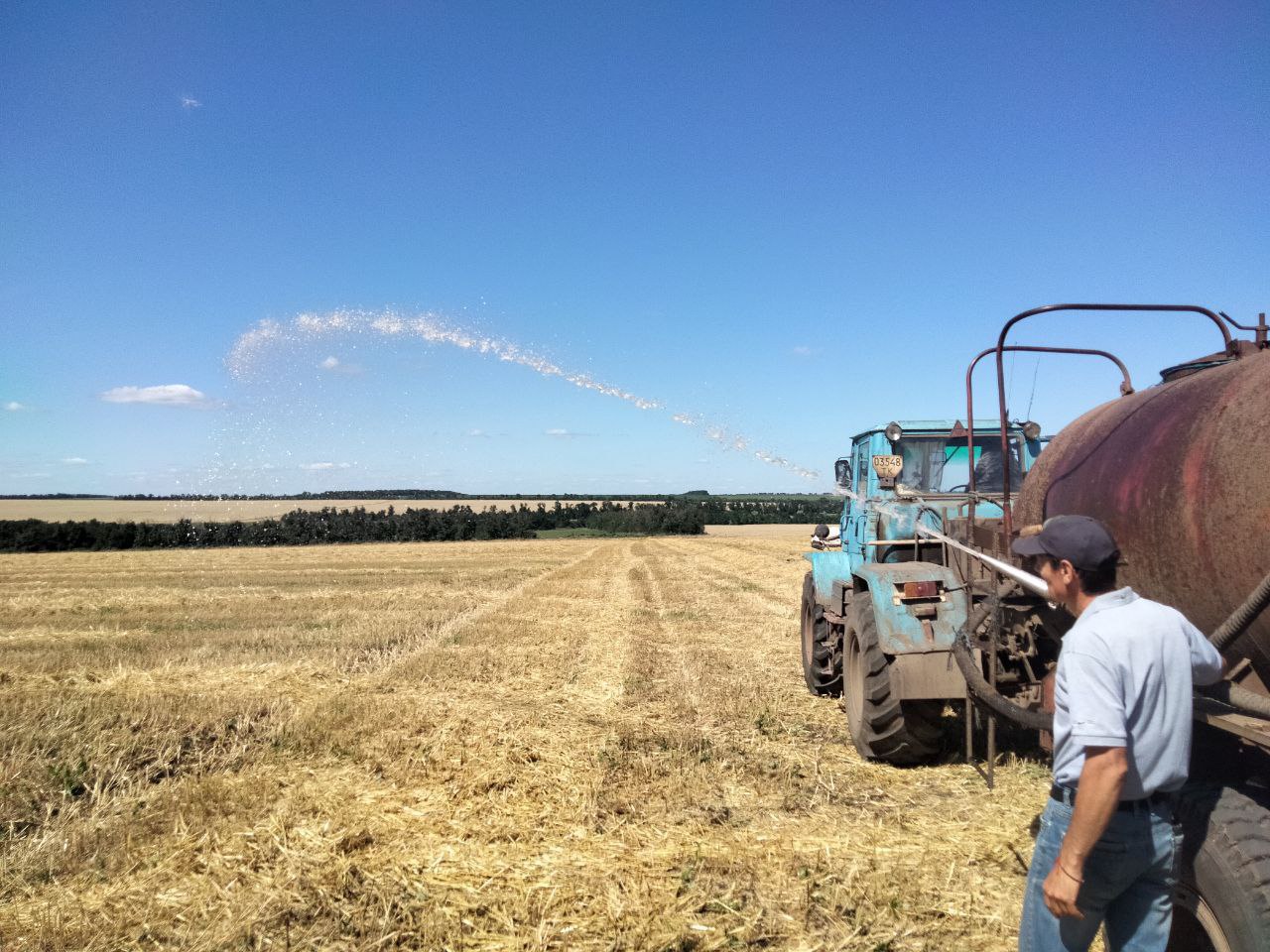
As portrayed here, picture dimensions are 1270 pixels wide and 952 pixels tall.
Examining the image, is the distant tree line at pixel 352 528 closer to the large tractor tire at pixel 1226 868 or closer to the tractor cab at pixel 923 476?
the tractor cab at pixel 923 476

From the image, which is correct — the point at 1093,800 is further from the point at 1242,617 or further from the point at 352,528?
the point at 352,528

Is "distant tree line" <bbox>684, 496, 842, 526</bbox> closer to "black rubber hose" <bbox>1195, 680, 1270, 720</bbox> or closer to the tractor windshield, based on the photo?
the tractor windshield

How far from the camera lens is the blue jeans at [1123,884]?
2.20 metres

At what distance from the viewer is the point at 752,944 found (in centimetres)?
341

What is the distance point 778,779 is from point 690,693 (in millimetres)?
2441

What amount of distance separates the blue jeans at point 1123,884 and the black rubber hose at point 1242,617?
0.63m

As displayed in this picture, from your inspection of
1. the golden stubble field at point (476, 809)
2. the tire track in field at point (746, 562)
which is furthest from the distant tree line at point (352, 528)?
the golden stubble field at point (476, 809)

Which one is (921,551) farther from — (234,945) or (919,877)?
(234,945)

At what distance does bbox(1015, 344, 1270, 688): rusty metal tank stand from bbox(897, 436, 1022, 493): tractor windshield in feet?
Answer: 9.84

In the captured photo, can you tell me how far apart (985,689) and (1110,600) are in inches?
66.7

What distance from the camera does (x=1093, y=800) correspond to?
81.7 inches

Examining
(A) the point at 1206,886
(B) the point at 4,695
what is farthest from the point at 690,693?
(B) the point at 4,695

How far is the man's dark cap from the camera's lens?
2250 millimetres

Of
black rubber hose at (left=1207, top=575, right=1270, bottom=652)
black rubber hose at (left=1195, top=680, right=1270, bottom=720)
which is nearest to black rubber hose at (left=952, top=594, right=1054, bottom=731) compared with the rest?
black rubber hose at (left=1195, top=680, right=1270, bottom=720)
